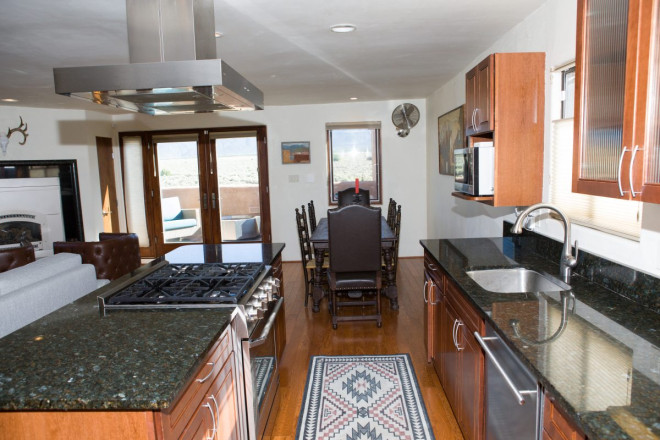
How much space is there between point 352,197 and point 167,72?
4.62 metres

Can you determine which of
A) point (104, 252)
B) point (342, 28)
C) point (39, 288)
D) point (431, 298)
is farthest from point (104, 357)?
point (104, 252)

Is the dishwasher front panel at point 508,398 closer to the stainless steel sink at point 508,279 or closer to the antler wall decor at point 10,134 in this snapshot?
the stainless steel sink at point 508,279

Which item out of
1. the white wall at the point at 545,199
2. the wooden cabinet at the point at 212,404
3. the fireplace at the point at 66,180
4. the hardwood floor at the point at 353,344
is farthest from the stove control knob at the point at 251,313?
the fireplace at the point at 66,180

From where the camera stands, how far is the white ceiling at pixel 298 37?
102 inches

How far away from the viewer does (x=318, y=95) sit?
5.95 m

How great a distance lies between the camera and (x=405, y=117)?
6680 mm

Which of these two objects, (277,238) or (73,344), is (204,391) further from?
(277,238)

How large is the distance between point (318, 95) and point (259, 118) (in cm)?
136

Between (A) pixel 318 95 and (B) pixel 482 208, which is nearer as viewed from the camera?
(B) pixel 482 208

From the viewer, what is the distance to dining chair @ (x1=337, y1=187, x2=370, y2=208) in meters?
6.32

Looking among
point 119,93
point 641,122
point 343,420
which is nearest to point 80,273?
point 119,93

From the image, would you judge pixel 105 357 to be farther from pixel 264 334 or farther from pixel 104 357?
pixel 264 334

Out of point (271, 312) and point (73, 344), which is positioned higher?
point (73, 344)

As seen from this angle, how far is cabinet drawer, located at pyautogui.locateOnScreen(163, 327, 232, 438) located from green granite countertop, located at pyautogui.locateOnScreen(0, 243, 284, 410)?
6cm
